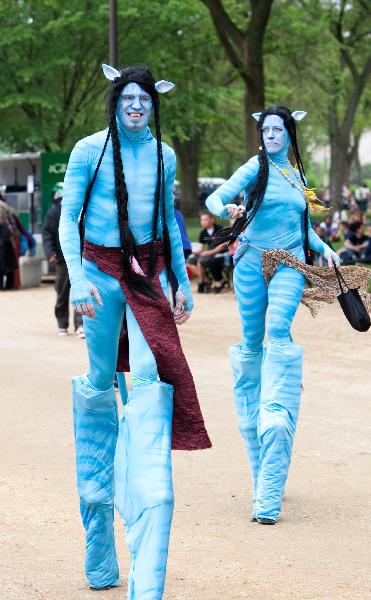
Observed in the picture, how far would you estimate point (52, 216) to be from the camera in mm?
15891

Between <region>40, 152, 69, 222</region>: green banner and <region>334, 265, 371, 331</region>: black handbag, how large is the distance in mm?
18781

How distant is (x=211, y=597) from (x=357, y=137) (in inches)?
2365

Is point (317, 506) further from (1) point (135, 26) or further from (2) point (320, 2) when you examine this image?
(2) point (320, 2)

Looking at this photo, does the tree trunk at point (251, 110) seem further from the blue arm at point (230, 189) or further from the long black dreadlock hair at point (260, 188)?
the blue arm at point (230, 189)

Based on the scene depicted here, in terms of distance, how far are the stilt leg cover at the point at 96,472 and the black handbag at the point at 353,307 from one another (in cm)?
232

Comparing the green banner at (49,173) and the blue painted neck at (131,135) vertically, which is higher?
the blue painted neck at (131,135)

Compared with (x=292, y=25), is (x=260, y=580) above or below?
below

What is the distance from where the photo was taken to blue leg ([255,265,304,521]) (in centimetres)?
709

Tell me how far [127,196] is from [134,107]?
0.36 meters

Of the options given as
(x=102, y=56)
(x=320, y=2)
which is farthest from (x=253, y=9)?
(x=320, y=2)

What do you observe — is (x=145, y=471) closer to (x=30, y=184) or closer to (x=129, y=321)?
(x=129, y=321)

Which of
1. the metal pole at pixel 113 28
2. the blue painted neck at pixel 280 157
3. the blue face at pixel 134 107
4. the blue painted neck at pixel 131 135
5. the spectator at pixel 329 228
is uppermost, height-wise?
the metal pole at pixel 113 28

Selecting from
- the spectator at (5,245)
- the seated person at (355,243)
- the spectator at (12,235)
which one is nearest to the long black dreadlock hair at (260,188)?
the spectator at (12,235)

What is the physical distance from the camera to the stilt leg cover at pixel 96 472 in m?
5.54
